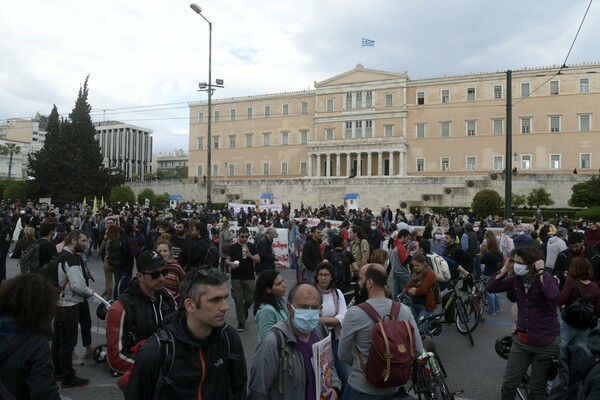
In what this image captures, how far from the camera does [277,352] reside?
2836 mm

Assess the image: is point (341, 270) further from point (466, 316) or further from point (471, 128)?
point (471, 128)

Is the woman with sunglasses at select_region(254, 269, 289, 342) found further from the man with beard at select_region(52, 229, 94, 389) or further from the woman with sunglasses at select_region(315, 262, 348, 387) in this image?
the man with beard at select_region(52, 229, 94, 389)

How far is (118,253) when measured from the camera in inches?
319

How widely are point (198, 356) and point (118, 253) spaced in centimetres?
626

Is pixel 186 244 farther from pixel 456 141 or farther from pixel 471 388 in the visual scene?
pixel 456 141

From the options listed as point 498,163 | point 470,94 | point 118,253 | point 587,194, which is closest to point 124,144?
point 470,94

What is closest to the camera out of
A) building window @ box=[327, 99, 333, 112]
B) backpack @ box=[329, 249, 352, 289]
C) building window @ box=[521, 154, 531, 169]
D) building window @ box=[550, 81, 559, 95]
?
backpack @ box=[329, 249, 352, 289]

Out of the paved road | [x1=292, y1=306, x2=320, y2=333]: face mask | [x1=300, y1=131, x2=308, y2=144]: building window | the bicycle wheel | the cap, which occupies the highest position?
[x1=300, y1=131, x2=308, y2=144]: building window

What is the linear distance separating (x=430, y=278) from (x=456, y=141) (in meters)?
51.8

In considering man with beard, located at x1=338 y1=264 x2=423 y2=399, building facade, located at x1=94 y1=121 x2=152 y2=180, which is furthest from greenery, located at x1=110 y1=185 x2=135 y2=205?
building facade, located at x1=94 y1=121 x2=152 y2=180

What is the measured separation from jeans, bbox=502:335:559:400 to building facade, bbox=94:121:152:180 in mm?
148449

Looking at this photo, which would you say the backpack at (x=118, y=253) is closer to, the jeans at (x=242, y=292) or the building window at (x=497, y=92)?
the jeans at (x=242, y=292)

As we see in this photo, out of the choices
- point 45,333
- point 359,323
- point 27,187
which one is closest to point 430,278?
point 359,323

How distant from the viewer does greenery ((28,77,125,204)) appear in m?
37.6
